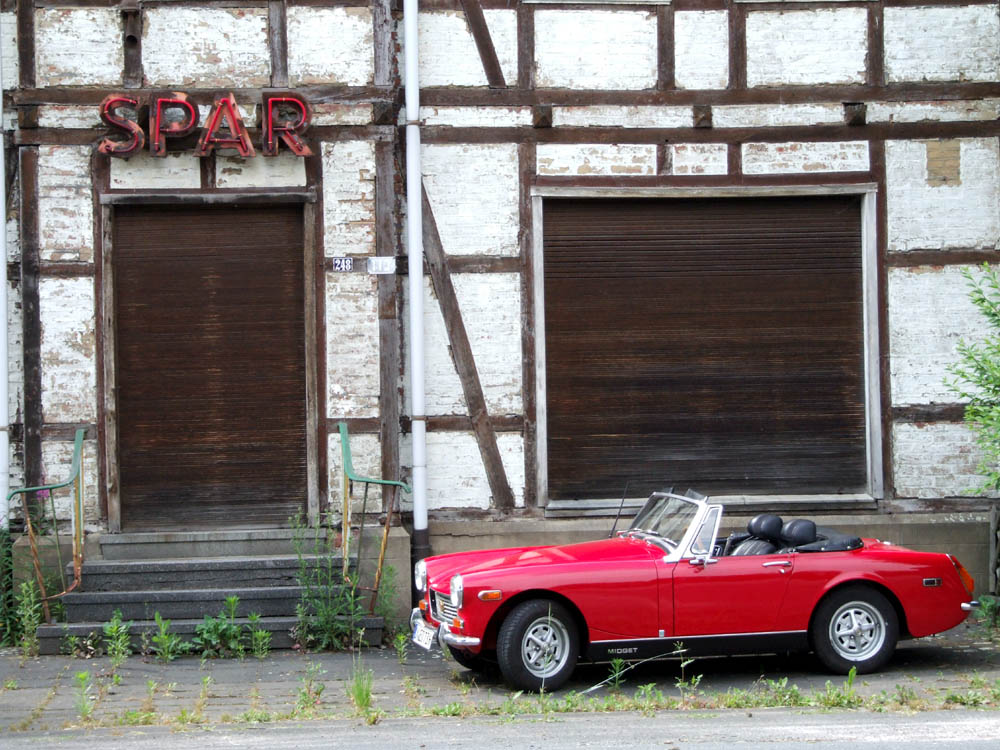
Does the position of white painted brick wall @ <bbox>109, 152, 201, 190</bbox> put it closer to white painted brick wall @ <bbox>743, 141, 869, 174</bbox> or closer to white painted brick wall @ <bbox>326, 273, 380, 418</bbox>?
white painted brick wall @ <bbox>326, 273, 380, 418</bbox>

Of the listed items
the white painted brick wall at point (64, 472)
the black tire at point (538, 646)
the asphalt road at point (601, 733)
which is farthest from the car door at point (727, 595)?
the white painted brick wall at point (64, 472)

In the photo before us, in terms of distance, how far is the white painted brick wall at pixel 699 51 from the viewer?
1133 centimetres

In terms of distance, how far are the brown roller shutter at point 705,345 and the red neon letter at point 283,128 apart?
2383mm

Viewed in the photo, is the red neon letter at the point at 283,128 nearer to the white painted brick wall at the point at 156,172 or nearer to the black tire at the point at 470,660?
the white painted brick wall at the point at 156,172

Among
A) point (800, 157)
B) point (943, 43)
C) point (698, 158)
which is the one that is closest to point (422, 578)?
point (698, 158)

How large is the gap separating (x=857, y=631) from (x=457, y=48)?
6247 mm

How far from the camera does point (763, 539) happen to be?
8.76 m

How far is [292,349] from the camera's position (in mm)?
11086

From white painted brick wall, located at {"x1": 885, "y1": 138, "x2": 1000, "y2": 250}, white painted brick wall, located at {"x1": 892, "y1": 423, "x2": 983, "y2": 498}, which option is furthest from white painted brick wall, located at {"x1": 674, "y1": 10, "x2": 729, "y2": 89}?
white painted brick wall, located at {"x1": 892, "y1": 423, "x2": 983, "y2": 498}

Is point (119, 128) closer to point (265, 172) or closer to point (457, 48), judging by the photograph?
point (265, 172)

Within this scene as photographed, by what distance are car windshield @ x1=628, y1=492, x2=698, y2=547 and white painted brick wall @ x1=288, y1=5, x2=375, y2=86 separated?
186 inches

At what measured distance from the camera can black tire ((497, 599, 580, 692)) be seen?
8.00 metres

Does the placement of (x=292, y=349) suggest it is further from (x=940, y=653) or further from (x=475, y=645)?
(x=940, y=653)

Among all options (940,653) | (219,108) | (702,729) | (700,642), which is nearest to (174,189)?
(219,108)
